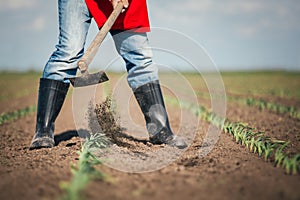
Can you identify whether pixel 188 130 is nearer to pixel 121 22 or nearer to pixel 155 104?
pixel 155 104

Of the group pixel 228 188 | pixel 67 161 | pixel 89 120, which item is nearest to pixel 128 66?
pixel 89 120

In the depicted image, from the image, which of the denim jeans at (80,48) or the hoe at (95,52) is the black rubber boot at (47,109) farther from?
the hoe at (95,52)

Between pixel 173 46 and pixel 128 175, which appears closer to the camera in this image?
pixel 128 175

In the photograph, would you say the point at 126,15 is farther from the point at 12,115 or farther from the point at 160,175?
the point at 12,115

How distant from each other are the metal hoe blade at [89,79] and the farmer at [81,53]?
16cm

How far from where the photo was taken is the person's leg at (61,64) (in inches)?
107

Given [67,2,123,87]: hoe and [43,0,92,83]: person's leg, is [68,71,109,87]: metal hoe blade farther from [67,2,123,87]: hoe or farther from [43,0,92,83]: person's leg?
[43,0,92,83]: person's leg

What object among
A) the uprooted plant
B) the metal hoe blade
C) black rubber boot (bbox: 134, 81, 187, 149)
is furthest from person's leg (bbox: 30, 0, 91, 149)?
black rubber boot (bbox: 134, 81, 187, 149)

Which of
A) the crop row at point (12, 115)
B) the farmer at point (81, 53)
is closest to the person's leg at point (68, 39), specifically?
the farmer at point (81, 53)

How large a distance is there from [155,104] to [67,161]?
3.15 feet

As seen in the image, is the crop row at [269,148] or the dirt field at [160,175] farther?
the crop row at [269,148]

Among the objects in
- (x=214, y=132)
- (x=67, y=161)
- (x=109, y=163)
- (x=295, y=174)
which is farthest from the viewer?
(x=214, y=132)

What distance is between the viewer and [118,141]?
2.85 metres

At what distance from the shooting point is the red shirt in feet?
9.06
